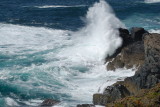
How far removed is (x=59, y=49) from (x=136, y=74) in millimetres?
17504

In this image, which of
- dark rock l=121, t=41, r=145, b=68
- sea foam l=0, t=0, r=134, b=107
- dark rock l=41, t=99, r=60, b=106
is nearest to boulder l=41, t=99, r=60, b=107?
dark rock l=41, t=99, r=60, b=106

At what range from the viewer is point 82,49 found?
45406 millimetres

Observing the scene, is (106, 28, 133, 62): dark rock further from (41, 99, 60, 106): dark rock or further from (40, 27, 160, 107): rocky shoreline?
(41, 99, 60, 106): dark rock

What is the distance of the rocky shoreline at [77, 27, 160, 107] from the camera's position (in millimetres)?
17219

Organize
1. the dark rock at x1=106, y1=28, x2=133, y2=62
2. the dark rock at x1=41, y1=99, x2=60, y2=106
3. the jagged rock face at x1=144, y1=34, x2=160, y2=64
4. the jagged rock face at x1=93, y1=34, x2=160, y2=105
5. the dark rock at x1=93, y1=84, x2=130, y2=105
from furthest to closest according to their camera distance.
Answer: the dark rock at x1=106, y1=28, x2=133, y2=62 < the jagged rock face at x1=144, y1=34, x2=160, y2=64 < the dark rock at x1=41, y1=99, x2=60, y2=106 < the jagged rock face at x1=93, y1=34, x2=160, y2=105 < the dark rock at x1=93, y1=84, x2=130, y2=105

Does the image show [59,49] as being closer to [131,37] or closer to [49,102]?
[131,37]

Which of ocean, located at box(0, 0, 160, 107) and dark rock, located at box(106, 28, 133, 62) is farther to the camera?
dark rock, located at box(106, 28, 133, 62)

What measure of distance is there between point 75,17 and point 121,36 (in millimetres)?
27352

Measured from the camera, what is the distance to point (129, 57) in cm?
3681

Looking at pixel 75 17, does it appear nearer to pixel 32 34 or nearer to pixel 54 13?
pixel 54 13

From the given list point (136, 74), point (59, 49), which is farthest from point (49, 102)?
point (59, 49)

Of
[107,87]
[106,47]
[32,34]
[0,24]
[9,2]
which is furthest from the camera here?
[9,2]

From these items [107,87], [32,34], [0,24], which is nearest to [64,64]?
[107,87]

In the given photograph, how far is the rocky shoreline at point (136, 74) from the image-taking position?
17219mm
